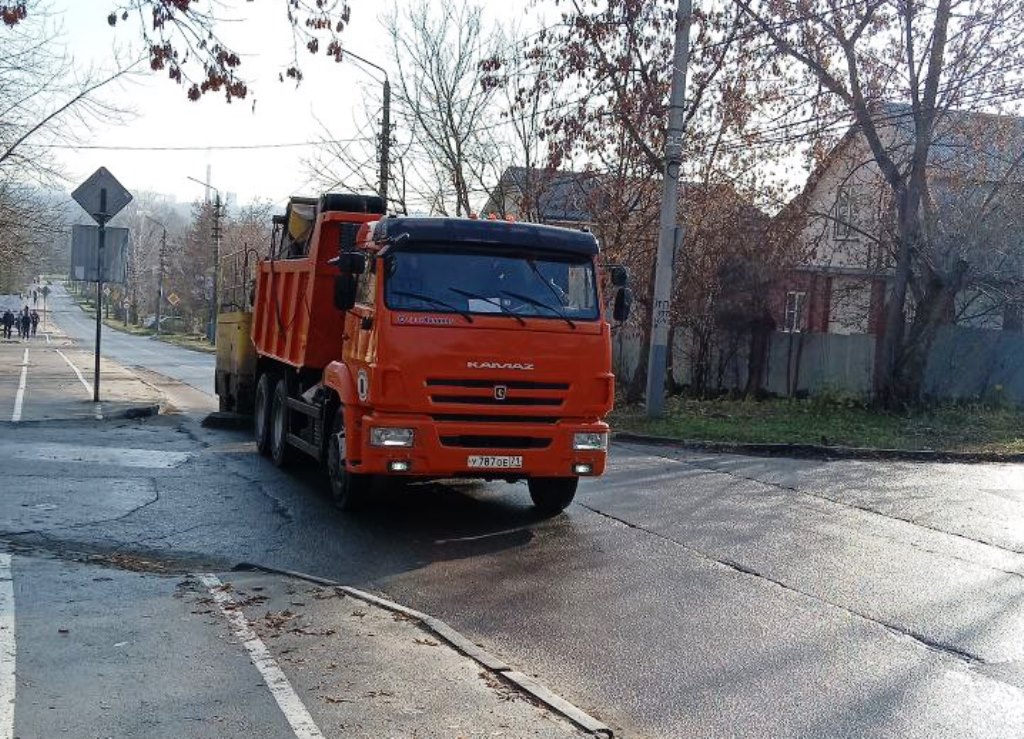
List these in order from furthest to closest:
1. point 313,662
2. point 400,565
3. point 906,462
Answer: point 906,462
point 400,565
point 313,662

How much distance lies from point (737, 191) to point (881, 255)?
3580 mm

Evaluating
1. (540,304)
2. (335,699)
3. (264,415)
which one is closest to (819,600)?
(540,304)

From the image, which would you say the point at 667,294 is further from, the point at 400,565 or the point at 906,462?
the point at 400,565

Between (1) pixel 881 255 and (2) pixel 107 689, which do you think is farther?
(1) pixel 881 255

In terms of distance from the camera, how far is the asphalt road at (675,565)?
5.81 metres

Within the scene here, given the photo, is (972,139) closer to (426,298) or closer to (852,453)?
(852,453)

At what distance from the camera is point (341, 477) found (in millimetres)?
10656

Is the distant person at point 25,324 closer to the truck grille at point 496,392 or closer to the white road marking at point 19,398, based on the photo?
the white road marking at point 19,398

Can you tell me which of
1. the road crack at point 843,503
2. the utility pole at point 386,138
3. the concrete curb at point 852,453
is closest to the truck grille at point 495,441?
the road crack at point 843,503

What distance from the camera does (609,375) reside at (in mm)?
10062

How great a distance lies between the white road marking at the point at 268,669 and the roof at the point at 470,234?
360 centimetres

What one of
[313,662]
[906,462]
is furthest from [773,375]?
[313,662]

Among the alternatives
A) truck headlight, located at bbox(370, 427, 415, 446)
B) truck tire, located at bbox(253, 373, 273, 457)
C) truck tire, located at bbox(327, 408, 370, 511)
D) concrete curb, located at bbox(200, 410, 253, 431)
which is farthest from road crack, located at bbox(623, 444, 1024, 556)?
concrete curb, located at bbox(200, 410, 253, 431)

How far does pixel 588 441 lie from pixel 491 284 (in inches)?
64.2
